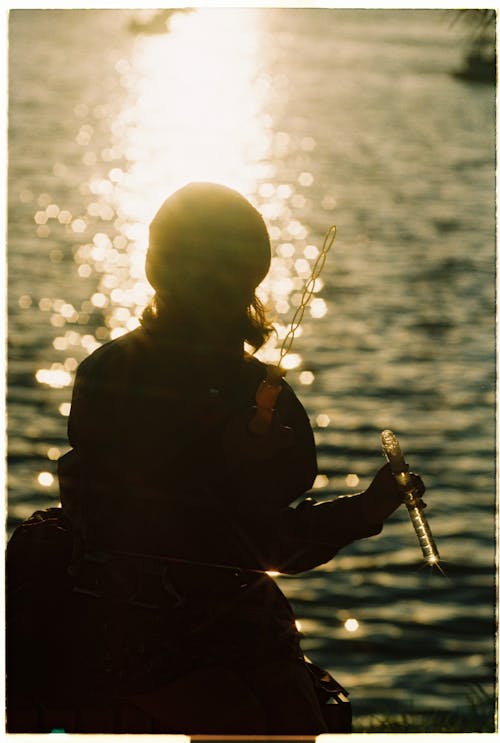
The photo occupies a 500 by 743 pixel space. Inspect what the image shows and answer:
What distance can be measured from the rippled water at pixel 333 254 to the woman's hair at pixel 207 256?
1.12 m

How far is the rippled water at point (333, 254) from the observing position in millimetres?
5648

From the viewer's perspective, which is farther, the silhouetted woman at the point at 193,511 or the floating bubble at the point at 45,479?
the floating bubble at the point at 45,479

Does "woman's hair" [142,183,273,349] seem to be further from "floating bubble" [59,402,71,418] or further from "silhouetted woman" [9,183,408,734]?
"floating bubble" [59,402,71,418]

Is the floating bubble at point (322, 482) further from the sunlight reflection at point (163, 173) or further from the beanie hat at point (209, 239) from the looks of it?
the beanie hat at point (209, 239)

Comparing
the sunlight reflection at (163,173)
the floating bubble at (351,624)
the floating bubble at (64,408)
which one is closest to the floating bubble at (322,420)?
the sunlight reflection at (163,173)

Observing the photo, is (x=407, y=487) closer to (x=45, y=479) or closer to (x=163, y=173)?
(x=45, y=479)

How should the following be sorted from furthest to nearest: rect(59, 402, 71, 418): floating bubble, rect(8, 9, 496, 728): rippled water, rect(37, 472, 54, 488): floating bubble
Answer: rect(59, 402, 71, 418): floating bubble, rect(37, 472, 54, 488): floating bubble, rect(8, 9, 496, 728): rippled water

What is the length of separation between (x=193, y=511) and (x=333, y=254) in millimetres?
18771

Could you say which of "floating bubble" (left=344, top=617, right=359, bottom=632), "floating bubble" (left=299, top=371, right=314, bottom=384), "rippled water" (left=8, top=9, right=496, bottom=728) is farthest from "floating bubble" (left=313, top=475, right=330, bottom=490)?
"floating bubble" (left=344, top=617, right=359, bottom=632)

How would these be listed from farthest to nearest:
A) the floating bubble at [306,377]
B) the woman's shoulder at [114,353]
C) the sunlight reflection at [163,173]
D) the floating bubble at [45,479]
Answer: the floating bubble at [306,377]
the floating bubble at [45,479]
the sunlight reflection at [163,173]
the woman's shoulder at [114,353]

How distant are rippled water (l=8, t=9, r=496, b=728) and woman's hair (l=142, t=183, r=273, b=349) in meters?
1.12

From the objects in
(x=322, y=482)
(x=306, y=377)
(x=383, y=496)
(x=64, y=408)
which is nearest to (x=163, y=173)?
(x=64, y=408)

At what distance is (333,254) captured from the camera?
21312 mm

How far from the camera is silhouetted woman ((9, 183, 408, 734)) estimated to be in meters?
2.78
